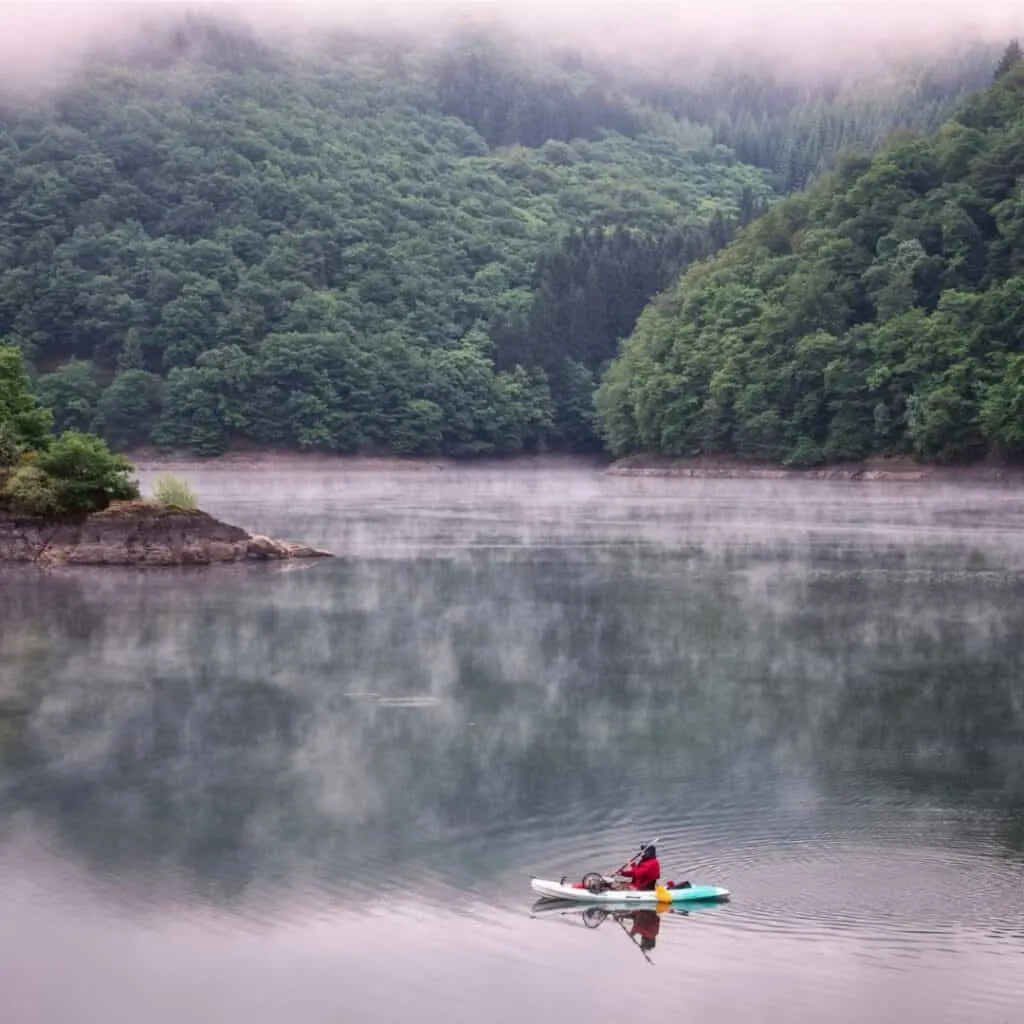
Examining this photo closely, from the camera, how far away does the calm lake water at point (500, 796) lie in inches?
741

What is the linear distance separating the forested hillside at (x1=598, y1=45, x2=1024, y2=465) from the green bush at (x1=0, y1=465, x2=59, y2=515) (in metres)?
74.7

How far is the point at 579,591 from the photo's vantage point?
54250 millimetres

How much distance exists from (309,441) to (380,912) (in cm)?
15220

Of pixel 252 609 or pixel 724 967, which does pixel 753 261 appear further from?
pixel 724 967

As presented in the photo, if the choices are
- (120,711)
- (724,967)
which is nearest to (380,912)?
(724,967)

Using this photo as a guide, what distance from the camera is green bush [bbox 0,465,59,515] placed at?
5834cm

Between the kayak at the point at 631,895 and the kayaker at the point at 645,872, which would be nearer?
the kayak at the point at 631,895

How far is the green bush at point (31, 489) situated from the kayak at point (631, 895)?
40359mm

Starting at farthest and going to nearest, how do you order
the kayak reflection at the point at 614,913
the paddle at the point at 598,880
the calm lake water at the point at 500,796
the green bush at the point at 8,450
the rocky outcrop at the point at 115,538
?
the green bush at the point at 8,450 → the rocky outcrop at the point at 115,538 → the paddle at the point at 598,880 → the kayak reflection at the point at 614,913 → the calm lake water at the point at 500,796

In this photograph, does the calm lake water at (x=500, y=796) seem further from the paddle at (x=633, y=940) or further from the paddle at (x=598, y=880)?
the paddle at (x=598, y=880)

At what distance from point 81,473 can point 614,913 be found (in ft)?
135

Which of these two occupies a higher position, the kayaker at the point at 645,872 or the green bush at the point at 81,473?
the green bush at the point at 81,473

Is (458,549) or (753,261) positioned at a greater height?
(753,261)

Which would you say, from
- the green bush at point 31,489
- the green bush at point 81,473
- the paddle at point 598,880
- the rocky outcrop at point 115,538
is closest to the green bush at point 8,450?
the green bush at point 81,473
